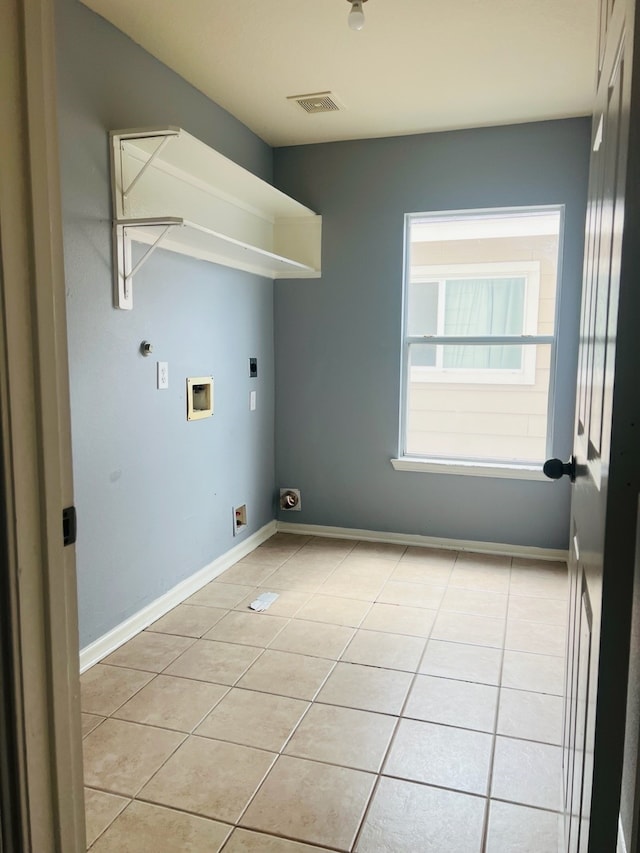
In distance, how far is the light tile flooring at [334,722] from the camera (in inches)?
67.4

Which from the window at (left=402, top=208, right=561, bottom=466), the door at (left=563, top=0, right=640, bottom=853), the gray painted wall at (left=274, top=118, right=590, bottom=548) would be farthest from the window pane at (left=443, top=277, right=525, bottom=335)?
the door at (left=563, top=0, right=640, bottom=853)

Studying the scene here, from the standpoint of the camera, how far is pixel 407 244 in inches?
158

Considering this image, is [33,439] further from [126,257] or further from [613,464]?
[126,257]

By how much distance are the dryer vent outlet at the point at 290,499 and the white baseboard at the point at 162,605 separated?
0.26m

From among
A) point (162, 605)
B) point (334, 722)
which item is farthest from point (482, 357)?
point (334, 722)

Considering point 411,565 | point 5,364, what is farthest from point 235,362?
point 5,364

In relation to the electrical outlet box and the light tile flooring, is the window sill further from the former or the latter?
the electrical outlet box

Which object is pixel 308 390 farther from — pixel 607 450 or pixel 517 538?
pixel 607 450

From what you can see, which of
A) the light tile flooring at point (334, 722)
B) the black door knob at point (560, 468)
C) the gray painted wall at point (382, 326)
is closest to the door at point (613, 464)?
the black door knob at point (560, 468)

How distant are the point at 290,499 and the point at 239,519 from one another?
1.88ft

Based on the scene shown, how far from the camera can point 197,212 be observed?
3207 millimetres

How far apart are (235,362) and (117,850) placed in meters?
2.57

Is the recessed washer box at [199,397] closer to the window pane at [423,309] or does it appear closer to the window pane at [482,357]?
the window pane at [423,309]

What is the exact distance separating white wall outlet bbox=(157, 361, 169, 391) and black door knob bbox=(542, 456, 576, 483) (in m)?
1.94
